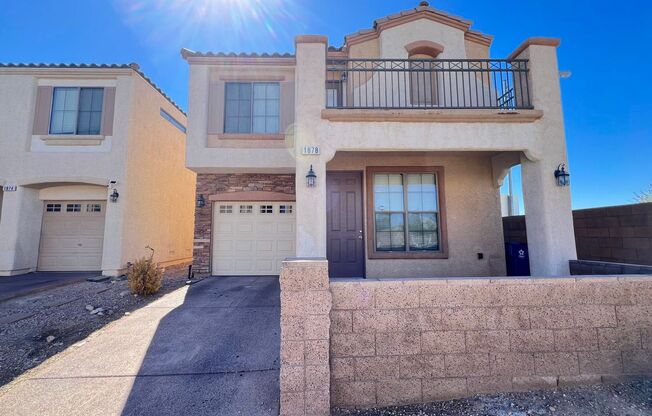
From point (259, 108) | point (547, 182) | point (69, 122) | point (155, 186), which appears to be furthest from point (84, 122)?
point (547, 182)

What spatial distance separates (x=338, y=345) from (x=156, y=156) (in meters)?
10.2

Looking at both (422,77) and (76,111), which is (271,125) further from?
(76,111)

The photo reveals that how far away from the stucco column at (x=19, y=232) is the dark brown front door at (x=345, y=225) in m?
9.34

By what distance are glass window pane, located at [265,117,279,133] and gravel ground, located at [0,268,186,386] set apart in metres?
4.90

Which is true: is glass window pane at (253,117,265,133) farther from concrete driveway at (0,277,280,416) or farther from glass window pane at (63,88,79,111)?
glass window pane at (63,88,79,111)

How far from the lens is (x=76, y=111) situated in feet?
28.7

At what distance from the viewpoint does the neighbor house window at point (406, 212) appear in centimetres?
668

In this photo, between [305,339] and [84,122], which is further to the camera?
[84,122]

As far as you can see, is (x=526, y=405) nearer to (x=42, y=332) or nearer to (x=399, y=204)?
(x=399, y=204)

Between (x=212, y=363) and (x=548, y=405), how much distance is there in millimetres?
3530

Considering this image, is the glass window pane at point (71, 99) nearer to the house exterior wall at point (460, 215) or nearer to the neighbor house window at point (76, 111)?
the neighbor house window at point (76, 111)

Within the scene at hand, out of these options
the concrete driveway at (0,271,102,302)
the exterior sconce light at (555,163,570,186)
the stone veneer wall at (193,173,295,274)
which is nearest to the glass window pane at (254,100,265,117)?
the stone veneer wall at (193,173,295,274)

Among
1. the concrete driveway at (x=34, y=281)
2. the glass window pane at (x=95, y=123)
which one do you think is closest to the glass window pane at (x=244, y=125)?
the glass window pane at (x=95, y=123)

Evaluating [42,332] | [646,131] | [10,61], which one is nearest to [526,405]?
[42,332]
